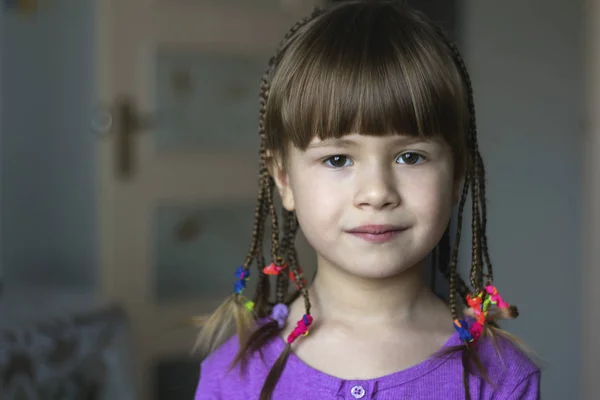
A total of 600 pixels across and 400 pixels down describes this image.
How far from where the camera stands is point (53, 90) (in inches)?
120

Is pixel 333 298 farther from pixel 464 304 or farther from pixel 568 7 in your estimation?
pixel 568 7

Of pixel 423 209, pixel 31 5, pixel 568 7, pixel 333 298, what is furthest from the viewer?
pixel 31 5

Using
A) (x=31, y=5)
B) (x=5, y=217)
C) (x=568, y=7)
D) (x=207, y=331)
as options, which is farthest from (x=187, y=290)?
(x=207, y=331)

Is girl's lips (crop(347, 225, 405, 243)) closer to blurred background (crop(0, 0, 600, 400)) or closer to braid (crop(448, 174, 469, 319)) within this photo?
braid (crop(448, 174, 469, 319))

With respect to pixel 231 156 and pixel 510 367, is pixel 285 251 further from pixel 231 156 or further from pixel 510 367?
pixel 231 156

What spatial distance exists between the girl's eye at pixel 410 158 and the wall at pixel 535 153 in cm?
183

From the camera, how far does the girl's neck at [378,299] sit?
1026 millimetres

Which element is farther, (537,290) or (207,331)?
(537,290)

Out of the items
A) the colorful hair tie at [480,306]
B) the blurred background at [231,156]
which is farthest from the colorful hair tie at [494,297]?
the blurred background at [231,156]

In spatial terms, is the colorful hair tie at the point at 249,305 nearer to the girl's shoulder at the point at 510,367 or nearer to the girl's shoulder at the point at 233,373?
the girl's shoulder at the point at 233,373

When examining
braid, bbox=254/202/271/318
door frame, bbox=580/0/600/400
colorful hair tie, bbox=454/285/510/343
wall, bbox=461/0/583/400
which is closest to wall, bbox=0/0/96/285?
wall, bbox=461/0/583/400

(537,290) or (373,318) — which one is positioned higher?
(373,318)

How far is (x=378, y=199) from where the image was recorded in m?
0.92

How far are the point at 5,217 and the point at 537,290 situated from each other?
1.90 m
